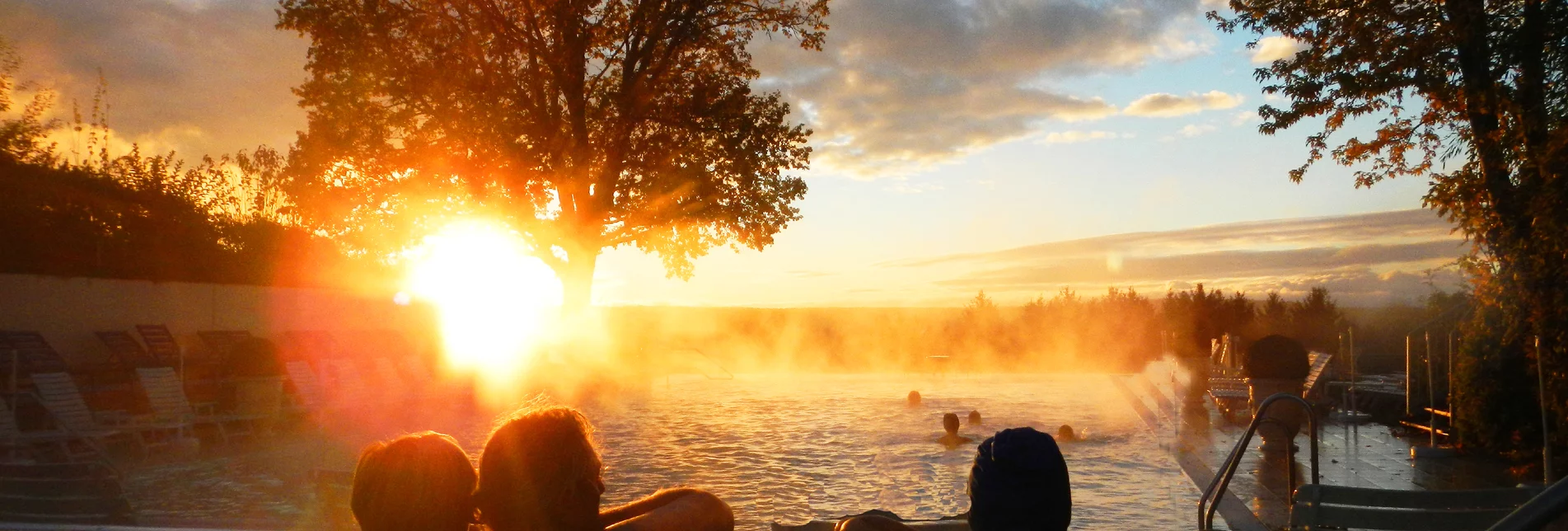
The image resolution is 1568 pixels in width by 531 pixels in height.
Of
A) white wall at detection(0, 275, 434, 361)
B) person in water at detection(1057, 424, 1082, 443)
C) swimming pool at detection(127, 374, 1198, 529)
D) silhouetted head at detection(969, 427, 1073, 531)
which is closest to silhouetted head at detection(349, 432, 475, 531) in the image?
silhouetted head at detection(969, 427, 1073, 531)

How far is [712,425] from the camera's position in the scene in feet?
41.3

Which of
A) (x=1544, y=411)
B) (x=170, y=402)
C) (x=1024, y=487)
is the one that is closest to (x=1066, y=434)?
(x=1544, y=411)

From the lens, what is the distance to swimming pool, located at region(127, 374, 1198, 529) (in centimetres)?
700

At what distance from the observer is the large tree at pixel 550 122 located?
52.7 ft

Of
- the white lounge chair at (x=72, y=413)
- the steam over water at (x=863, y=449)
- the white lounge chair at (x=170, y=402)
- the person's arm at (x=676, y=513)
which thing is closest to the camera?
the person's arm at (x=676, y=513)

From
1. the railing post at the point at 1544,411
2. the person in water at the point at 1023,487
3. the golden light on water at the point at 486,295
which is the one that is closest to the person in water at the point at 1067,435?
the railing post at the point at 1544,411

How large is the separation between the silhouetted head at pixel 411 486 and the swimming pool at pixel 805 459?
3.78m

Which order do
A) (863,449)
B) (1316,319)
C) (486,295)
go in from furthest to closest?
(486,295), (1316,319), (863,449)

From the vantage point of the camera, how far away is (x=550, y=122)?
16.4 m

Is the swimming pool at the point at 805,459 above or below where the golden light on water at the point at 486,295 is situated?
below

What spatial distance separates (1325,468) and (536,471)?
6865 mm

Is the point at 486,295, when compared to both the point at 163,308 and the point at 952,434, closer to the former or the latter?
the point at 163,308

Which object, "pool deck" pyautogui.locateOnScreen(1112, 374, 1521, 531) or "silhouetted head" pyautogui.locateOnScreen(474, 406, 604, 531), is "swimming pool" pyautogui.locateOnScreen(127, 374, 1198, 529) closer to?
"pool deck" pyautogui.locateOnScreen(1112, 374, 1521, 531)

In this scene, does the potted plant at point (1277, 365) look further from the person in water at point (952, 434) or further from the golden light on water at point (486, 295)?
the golden light on water at point (486, 295)
